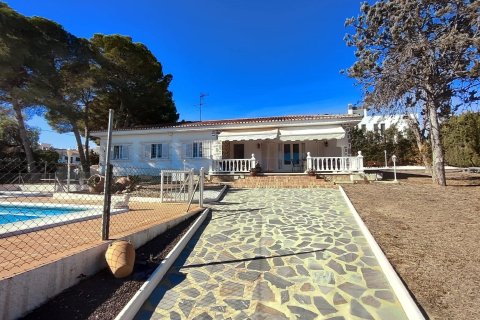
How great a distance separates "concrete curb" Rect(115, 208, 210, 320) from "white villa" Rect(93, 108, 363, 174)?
14.6 metres

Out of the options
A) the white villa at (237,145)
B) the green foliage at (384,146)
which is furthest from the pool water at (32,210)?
the green foliage at (384,146)

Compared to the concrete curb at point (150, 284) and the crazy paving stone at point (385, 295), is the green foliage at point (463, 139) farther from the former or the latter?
the concrete curb at point (150, 284)

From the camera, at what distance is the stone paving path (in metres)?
4.20

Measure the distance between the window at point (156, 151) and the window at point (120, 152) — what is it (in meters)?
2.16

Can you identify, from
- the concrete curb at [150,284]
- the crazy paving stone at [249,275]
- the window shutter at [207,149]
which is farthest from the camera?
the window shutter at [207,149]

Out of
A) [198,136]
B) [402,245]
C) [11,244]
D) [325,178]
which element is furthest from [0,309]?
[198,136]

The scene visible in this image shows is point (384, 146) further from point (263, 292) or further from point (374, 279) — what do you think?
point (263, 292)

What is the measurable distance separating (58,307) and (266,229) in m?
5.49

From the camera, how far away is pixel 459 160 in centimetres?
3125

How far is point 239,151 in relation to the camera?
25.4m

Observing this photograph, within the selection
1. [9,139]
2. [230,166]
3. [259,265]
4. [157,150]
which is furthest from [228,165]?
[9,139]

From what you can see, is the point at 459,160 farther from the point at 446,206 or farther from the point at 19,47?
the point at 19,47

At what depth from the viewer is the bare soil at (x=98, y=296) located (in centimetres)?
374

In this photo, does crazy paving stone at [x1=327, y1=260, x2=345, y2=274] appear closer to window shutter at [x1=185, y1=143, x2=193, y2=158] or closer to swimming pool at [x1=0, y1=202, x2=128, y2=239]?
swimming pool at [x1=0, y1=202, x2=128, y2=239]
